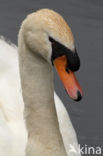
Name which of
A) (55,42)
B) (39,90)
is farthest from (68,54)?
(39,90)

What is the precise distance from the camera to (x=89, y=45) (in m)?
6.39

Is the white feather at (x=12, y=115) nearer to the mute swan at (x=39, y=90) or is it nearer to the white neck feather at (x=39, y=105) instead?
the mute swan at (x=39, y=90)

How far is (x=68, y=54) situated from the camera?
3.03 meters

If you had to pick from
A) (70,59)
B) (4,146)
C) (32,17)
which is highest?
(32,17)

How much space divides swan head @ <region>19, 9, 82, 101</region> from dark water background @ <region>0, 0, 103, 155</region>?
207 centimetres

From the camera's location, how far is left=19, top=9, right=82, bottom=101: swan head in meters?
3.01

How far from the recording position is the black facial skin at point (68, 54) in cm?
302

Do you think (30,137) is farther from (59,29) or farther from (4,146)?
(59,29)

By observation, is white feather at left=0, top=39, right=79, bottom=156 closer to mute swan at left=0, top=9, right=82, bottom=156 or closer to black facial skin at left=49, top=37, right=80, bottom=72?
mute swan at left=0, top=9, right=82, bottom=156

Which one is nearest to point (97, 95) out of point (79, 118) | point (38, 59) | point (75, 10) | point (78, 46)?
point (79, 118)

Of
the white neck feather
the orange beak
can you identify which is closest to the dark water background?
the white neck feather

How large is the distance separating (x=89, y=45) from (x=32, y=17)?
3.33m

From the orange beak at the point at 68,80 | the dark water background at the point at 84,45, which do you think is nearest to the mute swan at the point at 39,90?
the orange beak at the point at 68,80

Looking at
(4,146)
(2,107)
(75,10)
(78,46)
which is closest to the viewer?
(4,146)
